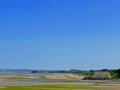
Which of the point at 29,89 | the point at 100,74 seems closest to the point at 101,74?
the point at 100,74

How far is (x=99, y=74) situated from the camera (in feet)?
358

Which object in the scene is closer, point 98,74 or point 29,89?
point 29,89

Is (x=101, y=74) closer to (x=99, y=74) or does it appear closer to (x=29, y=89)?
(x=99, y=74)

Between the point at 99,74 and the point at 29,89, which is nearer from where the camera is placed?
the point at 29,89

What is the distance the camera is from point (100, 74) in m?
110

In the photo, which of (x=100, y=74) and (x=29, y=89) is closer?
(x=29, y=89)

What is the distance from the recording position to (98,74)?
10925cm

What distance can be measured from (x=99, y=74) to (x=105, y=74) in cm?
257

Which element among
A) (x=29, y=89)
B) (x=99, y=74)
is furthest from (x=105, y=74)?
(x=29, y=89)

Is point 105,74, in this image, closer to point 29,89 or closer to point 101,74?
point 101,74

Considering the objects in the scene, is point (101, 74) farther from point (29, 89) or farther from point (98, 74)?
point (29, 89)

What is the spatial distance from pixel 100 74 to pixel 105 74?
272 centimetres

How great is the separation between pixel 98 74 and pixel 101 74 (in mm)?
1032

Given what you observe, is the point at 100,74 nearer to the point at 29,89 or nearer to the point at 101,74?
the point at 101,74
